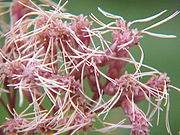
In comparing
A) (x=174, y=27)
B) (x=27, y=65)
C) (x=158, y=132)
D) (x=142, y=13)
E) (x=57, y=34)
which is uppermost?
(x=142, y=13)

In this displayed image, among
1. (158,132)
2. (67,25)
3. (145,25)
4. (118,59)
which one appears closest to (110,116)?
(158,132)

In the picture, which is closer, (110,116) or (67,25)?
(67,25)

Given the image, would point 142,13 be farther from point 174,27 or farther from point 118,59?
point 118,59

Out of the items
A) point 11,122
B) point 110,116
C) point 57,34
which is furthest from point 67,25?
point 110,116

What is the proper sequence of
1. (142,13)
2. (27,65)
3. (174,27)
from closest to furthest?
(27,65) → (174,27) → (142,13)

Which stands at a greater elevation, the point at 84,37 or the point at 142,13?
the point at 142,13

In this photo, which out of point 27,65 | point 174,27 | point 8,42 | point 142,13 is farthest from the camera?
point 142,13
